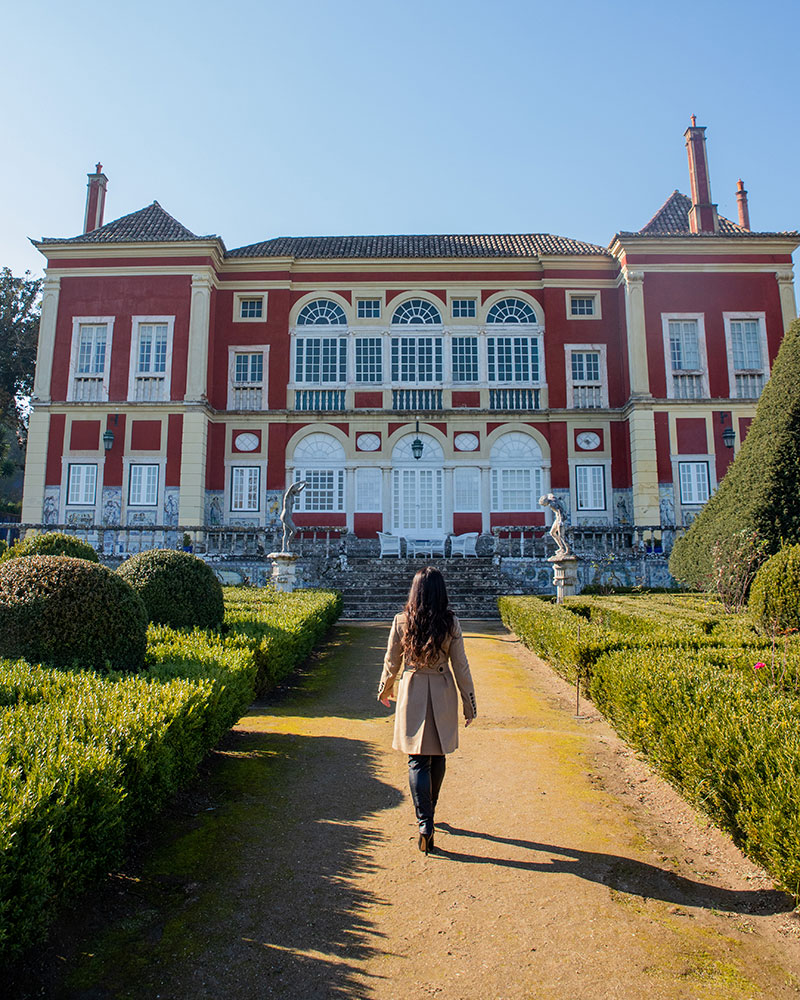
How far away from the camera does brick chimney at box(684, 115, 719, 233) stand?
2311 centimetres

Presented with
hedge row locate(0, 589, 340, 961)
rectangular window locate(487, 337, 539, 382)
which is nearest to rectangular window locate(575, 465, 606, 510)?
rectangular window locate(487, 337, 539, 382)

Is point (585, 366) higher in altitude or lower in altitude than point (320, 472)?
higher

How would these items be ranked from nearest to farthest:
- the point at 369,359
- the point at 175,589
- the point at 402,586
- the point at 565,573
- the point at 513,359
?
the point at 175,589, the point at 565,573, the point at 402,586, the point at 513,359, the point at 369,359

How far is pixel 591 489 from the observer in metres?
22.6

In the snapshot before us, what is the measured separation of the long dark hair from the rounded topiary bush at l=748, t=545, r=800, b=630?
4.91 meters

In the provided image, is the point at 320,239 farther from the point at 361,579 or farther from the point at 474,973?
the point at 474,973

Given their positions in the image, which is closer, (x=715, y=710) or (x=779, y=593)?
(x=715, y=710)

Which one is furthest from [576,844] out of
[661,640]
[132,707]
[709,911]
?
[661,640]

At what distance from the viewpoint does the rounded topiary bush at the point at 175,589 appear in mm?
8234

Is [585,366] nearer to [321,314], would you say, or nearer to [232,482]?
[321,314]

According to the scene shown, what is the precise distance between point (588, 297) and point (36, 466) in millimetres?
19072

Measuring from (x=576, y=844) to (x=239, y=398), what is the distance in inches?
837

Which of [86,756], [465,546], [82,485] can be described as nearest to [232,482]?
[82,485]

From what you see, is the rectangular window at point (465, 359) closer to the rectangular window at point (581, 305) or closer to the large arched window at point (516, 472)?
the large arched window at point (516, 472)
